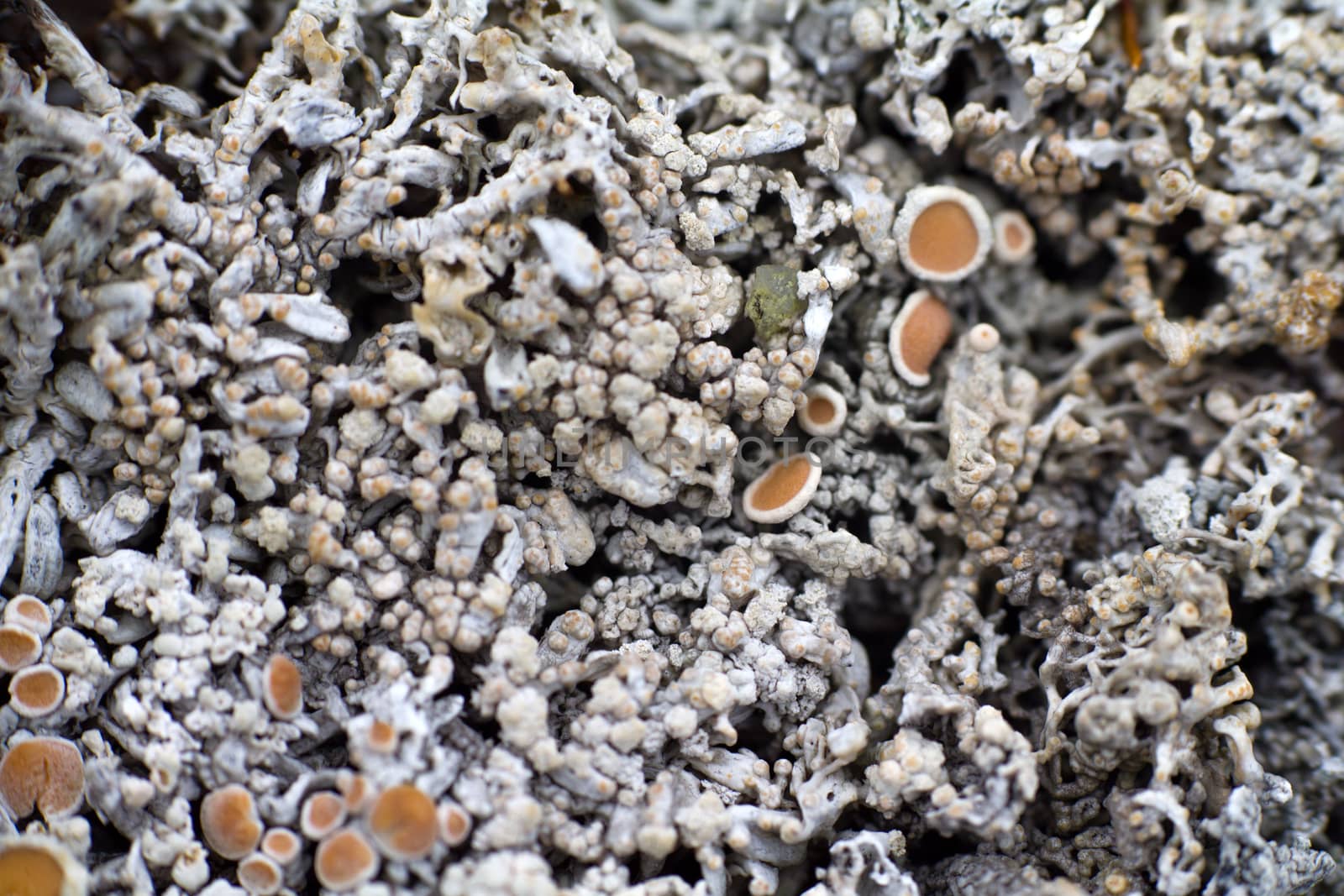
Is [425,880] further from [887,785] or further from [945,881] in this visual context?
[945,881]

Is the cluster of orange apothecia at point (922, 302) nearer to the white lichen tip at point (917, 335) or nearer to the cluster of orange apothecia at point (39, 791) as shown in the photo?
the white lichen tip at point (917, 335)

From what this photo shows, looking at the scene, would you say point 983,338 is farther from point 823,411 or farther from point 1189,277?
point 1189,277

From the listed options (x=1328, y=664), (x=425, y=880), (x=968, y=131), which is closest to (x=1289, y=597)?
(x=1328, y=664)

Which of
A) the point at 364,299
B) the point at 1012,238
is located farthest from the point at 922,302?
the point at 364,299

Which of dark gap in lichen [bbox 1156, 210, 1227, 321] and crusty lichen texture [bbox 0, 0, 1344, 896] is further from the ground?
dark gap in lichen [bbox 1156, 210, 1227, 321]

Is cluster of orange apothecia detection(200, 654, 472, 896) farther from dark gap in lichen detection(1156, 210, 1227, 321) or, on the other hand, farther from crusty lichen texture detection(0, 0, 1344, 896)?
dark gap in lichen detection(1156, 210, 1227, 321)

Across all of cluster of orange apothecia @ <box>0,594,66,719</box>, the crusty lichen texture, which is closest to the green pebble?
the crusty lichen texture
